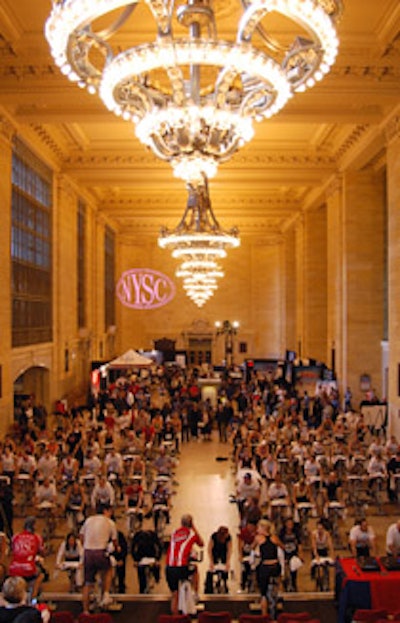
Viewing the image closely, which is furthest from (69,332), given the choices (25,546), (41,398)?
(25,546)

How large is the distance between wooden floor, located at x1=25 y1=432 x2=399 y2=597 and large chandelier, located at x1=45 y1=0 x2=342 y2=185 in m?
5.44

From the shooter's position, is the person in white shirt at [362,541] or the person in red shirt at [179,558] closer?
the person in red shirt at [179,558]

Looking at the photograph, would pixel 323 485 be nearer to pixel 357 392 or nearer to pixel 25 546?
pixel 25 546

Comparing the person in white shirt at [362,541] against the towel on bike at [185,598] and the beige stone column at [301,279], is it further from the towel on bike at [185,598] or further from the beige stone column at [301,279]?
the beige stone column at [301,279]

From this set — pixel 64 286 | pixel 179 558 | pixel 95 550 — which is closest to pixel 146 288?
pixel 64 286

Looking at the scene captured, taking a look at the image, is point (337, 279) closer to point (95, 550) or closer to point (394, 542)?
point (394, 542)

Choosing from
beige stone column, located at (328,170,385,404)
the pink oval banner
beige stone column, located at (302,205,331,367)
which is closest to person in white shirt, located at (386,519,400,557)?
beige stone column, located at (328,170,385,404)

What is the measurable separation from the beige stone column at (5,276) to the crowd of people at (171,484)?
2.47 feet

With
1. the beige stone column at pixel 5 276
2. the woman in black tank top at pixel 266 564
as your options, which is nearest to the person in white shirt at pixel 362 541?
the woman in black tank top at pixel 266 564

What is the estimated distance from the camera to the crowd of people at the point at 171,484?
7.36 m

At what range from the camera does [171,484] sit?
12.5 m

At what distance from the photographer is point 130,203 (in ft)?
104

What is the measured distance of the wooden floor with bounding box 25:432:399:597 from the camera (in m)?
8.42

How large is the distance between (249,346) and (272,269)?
213 inches
